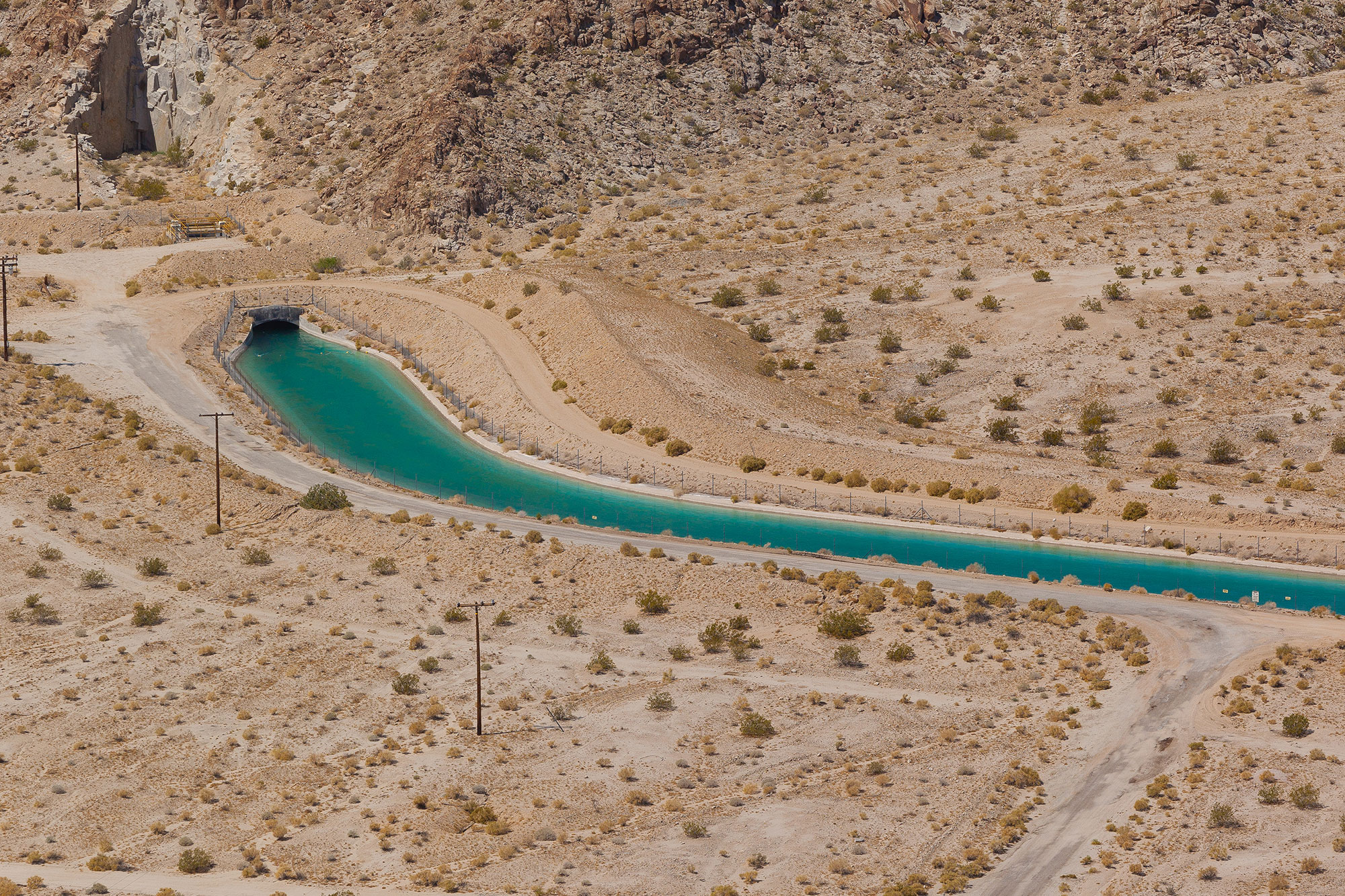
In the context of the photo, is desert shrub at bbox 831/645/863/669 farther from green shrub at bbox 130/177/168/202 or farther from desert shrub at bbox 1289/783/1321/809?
green shrub at bbox 130/177/168/202

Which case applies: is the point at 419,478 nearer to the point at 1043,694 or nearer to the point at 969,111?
the point at 1043,694

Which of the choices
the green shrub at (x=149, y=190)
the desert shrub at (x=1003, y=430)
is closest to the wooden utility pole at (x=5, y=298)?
the green shrub at (x=149, y=190)

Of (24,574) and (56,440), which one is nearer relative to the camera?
(24,574)

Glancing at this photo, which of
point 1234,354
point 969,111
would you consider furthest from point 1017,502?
point 969,111

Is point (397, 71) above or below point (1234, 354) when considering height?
above

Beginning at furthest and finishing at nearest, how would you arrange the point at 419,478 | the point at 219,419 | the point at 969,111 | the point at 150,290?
1. the point at 969,111
2. the point at 150,290
3. the point at 219,419
4. the point at 419,478

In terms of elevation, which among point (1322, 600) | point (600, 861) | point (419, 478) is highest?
point (419, 478)

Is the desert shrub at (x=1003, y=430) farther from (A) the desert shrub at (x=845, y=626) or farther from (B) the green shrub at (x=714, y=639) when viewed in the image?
(B) the green shrub at (x=714, y=639)

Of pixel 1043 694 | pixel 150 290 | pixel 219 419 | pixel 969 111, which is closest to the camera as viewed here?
pixel 1043 694
